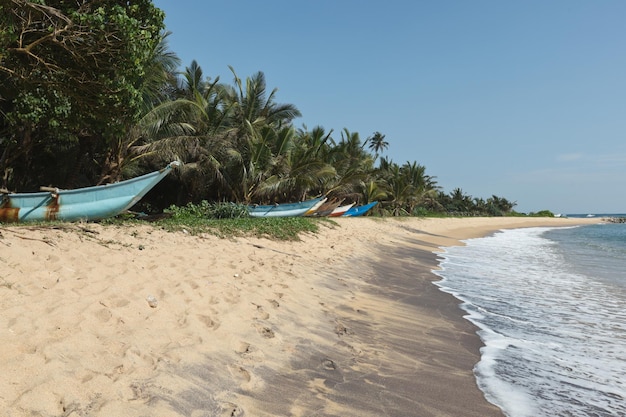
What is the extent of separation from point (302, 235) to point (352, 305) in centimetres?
593

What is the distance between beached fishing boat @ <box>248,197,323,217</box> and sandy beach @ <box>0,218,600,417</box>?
480 inches

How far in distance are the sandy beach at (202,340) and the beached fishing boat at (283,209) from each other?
40.0 ft

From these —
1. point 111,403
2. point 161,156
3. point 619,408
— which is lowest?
point 619,408

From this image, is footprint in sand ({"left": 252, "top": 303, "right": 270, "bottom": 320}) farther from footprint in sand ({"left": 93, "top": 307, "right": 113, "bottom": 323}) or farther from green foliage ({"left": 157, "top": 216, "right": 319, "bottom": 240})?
green foliage ({"left": 157, "top": 216, "right": 319, "bottom": 240})

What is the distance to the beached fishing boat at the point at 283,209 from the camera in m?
18.6

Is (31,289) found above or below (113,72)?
below

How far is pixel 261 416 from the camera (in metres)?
2.52

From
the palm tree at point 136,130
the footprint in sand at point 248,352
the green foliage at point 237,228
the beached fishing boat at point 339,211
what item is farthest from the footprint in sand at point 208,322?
the beached fishing boat at point 339,211

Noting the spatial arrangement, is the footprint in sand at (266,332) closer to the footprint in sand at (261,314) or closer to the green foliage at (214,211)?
the footprint in sand at (261,314)

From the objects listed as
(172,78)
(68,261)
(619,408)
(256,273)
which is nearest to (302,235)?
(256,273)

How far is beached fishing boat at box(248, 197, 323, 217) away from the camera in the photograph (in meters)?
18.6

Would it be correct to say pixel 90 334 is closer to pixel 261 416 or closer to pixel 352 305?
pixel 261 416

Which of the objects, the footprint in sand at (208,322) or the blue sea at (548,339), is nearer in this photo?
the blue sea at (548,339)

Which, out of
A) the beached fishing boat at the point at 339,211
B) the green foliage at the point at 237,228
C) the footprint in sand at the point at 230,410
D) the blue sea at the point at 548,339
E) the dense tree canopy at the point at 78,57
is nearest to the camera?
the footprint in sand at the point at 230,410
